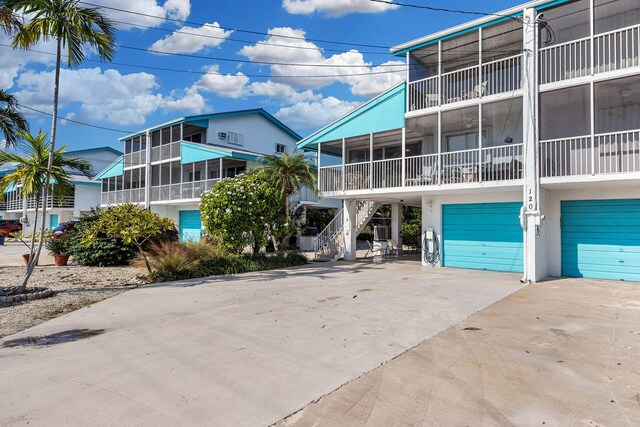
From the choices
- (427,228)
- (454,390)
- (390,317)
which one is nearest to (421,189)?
(427,228)

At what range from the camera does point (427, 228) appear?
50.5ft

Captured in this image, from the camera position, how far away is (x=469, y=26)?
42.4 ft

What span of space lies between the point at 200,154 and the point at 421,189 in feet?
47.8

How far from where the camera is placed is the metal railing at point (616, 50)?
1070 centimetres

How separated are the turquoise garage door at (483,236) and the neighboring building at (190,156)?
9.60 metres

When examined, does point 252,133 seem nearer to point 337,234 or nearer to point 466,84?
point 337,234

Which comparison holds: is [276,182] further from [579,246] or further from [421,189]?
[579,246]

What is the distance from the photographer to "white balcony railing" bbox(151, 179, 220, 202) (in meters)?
23.6

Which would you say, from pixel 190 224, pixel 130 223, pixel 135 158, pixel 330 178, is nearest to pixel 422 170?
pixel 330 178

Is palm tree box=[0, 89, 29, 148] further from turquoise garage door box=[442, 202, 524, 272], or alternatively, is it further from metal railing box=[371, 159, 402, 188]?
turquoise garage door box=[442, 202, 524, 272]

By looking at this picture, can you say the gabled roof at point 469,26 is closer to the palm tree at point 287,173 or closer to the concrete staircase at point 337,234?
the palm tree at point 287,173

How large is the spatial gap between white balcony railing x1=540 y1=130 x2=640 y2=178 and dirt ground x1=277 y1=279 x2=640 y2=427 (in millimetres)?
5430

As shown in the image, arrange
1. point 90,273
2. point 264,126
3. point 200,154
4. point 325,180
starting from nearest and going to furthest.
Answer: point 90,273 < point 325,180 < point 200,154 < point 264,126

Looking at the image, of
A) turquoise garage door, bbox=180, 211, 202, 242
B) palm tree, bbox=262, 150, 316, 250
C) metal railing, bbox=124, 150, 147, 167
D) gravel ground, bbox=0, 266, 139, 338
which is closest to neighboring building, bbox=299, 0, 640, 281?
palm tree, bbox=262, 150, 316, 250
